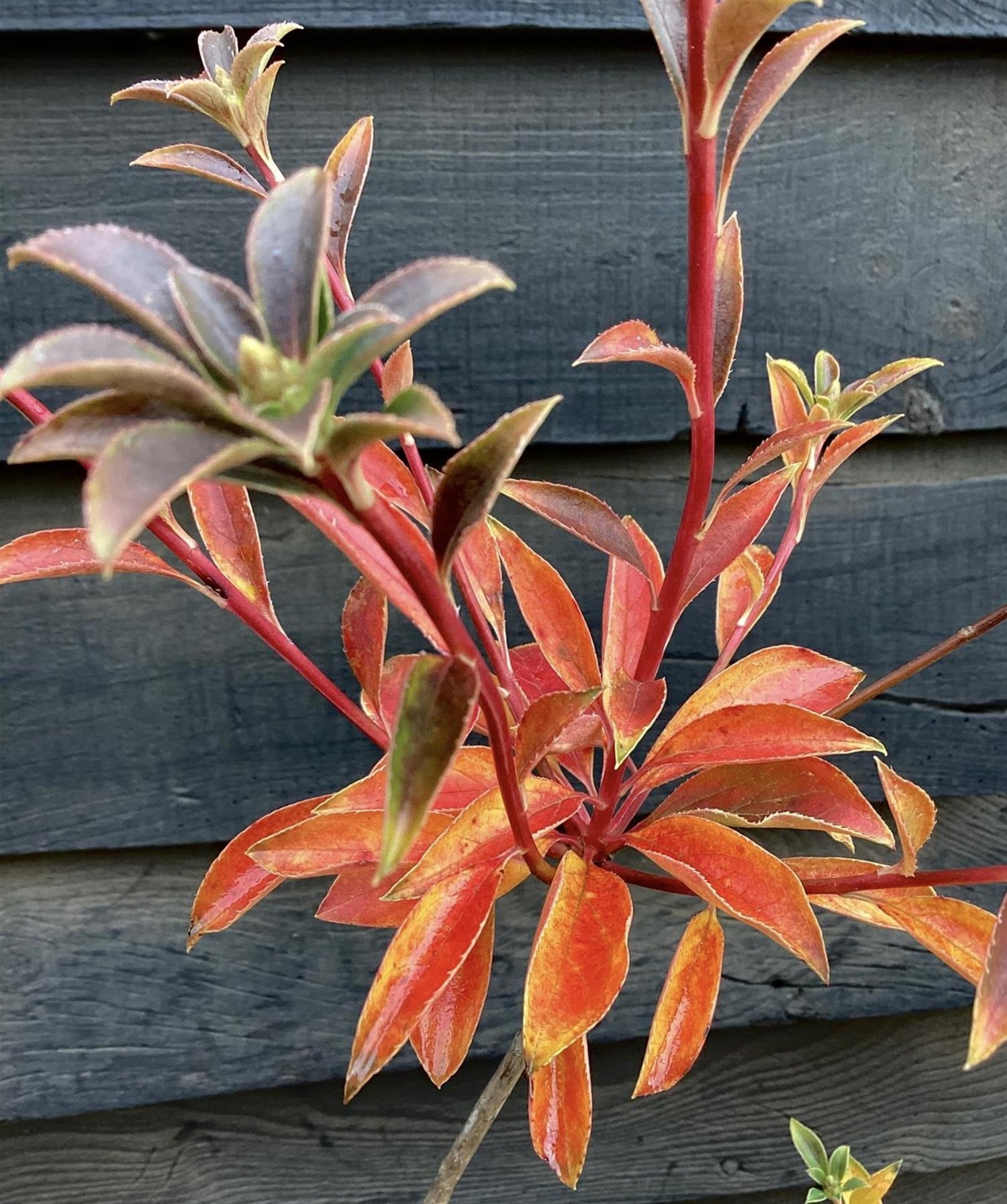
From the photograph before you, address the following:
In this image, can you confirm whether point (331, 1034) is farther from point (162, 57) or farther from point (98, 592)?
point (162, 57)

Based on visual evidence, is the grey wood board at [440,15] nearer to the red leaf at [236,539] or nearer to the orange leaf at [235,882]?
the red leaf at [236,539]

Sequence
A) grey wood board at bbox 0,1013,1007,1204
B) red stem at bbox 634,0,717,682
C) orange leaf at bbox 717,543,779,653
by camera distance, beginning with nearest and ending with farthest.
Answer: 1. red stem at bbox 634,0,717,682
2. orange leaf at bbox 717,543,779,653
3. grey wood board at bbox 0,1013,1007,1204

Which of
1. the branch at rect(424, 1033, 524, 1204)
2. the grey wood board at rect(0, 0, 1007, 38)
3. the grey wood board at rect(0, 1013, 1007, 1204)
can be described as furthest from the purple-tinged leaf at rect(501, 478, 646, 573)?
the grey wood board at rect(0, 1013, 1007, 1204)

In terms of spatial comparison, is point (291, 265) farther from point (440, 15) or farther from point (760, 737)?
point (440, 15)

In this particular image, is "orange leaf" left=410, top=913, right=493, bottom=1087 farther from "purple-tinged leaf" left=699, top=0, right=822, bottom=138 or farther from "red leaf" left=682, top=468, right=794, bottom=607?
"purple-tinged leaf" left=699, top=0, right=822, bottom=138

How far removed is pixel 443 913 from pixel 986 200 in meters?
0.66

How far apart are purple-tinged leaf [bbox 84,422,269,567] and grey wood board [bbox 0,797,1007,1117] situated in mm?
615

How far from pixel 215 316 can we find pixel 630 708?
212 mm

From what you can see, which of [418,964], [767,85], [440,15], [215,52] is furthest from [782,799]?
[440,15]

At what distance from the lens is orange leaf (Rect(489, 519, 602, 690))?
42 centimetres

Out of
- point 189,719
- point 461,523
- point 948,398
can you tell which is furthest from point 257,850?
point 948,398

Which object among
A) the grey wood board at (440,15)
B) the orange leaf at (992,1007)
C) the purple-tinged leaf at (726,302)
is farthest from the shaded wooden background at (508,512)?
the orange leaf at (992,1007)

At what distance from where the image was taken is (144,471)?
14 centimetres

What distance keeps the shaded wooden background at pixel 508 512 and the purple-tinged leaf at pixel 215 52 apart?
22 cm
